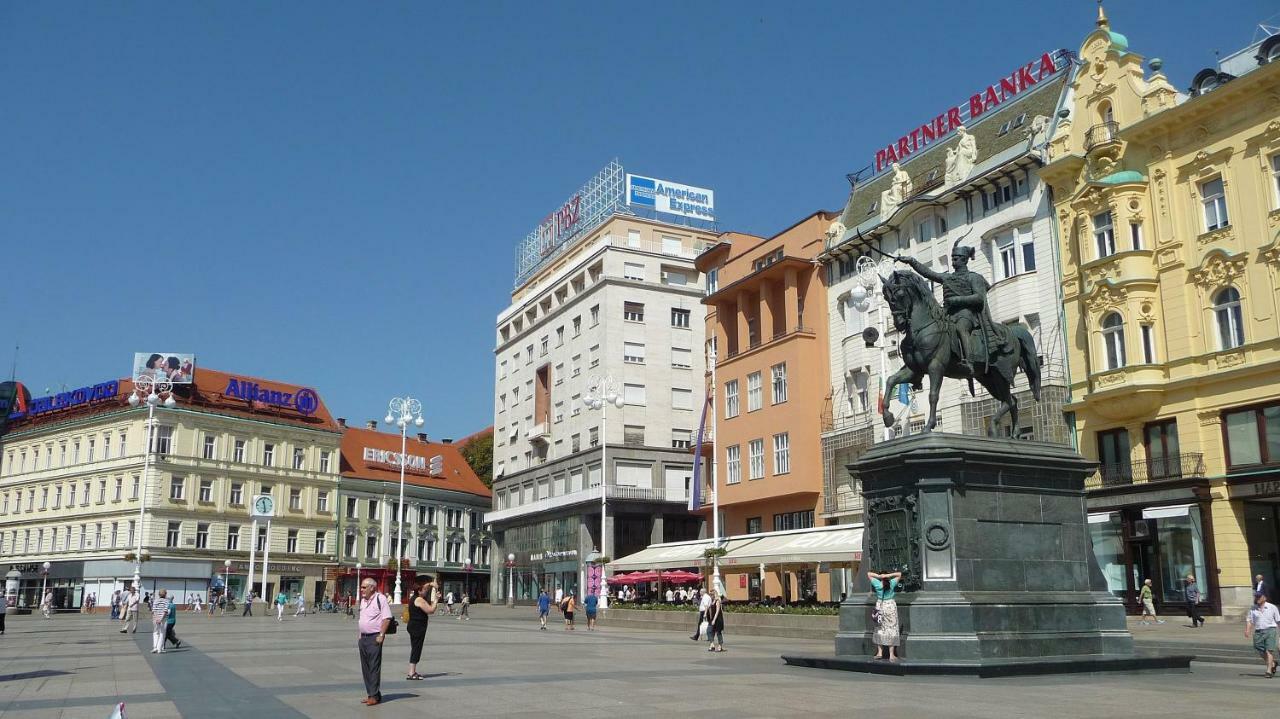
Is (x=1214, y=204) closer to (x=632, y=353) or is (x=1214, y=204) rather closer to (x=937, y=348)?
(x=937, y=348)

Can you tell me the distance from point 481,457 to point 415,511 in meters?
15.3

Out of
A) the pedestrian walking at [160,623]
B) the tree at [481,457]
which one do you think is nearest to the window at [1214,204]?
the pedestrian walking at [160,623]

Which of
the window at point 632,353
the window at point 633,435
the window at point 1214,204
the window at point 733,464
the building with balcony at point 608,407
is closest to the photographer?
the window at point 1214,204

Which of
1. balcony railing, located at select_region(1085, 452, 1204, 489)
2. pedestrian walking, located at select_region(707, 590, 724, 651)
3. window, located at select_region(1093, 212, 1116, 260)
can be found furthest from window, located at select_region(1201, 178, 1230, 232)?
pedestrian walking, located at select_region(707, 590, 724, 651)

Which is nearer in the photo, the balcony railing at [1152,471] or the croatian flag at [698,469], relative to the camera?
the balcony railing at [1152,471]

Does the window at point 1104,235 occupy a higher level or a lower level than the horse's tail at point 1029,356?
higher

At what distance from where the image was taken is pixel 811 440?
5275 cm

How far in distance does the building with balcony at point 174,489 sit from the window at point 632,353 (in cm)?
3083

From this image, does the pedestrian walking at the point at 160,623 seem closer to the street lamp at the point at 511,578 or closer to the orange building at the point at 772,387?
the orange building at the point at 772,387

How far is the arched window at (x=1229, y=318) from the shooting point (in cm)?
3491

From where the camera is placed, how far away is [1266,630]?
1772 cm

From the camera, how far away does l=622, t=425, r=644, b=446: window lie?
71250 mm

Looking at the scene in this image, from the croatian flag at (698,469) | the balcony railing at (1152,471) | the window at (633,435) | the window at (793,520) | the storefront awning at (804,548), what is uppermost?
the window at (633,435)

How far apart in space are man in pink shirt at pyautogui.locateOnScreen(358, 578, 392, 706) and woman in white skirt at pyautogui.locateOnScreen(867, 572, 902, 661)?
7637 mm
